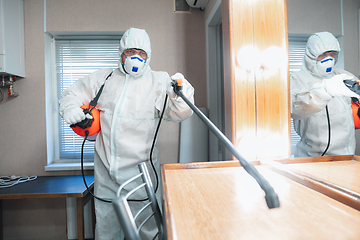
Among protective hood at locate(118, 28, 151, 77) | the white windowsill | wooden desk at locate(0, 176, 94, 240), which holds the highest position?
protective hood at locate(118, 28, 151, 77)

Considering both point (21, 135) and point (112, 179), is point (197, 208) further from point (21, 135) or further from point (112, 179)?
point (21, 135)

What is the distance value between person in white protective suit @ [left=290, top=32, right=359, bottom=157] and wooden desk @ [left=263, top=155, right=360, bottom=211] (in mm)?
38

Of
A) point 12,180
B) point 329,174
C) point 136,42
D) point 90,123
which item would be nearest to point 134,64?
point 136,42

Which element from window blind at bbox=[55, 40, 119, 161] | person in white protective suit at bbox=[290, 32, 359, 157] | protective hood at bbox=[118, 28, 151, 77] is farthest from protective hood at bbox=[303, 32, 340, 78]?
window blind at bbox=[55, 40, 119, 161]

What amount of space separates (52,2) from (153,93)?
1.30 meters

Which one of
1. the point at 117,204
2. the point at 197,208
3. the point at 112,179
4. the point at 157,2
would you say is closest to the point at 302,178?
the point at 197,208

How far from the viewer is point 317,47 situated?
0.91 meters

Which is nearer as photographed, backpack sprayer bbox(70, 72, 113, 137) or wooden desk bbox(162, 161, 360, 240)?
wooden desk bbox(162, 161, 360, 240)

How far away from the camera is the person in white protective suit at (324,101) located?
852 mm

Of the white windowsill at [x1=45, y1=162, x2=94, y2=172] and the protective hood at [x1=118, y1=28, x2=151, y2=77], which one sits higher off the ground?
the protective hood at [x1=118, y1=28, x2=151, y2=77]

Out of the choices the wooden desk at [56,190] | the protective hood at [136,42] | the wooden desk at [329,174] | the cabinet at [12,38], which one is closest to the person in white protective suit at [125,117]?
the protective hood at [136,42]

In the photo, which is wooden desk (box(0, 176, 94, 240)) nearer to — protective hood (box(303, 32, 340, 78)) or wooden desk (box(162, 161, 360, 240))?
wooden desk (box(162, 161, 360, 240))

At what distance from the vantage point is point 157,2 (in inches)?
65.5

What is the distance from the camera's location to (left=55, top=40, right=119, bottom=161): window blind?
5.65ft
